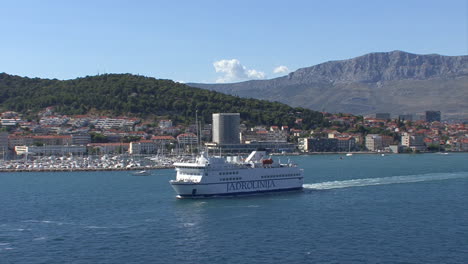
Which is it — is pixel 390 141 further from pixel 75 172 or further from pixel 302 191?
pixel 302 191

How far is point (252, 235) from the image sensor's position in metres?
28.2

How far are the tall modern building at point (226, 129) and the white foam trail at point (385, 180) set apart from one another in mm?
54774

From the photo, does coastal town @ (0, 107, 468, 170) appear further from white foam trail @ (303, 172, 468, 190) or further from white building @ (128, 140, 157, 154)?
white foam trail @ (303, 172, 468, 190)

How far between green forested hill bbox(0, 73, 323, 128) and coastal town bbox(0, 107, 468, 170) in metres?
4.27

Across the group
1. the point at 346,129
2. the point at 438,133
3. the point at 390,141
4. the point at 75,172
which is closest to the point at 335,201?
the point at 75,172

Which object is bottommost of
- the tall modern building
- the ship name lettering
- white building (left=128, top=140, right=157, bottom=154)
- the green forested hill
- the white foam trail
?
the white foam trail

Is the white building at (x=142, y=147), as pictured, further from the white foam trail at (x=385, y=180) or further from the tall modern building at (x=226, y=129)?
the white foam trail at (x=385, y=180)

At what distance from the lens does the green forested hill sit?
124 metres

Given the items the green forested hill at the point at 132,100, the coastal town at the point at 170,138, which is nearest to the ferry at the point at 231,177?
the coastal town at the point at 170,138

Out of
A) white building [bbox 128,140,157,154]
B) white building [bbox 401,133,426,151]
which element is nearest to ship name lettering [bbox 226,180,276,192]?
white building [bbox 128,140,157,154]

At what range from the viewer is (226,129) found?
109062 millimetres

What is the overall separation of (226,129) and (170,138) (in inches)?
429

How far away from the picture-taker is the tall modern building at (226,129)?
356ft

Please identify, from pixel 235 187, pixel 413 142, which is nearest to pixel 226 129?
pixel 413 142
